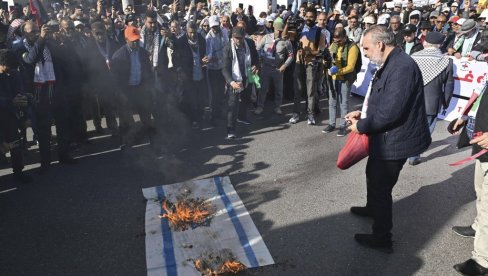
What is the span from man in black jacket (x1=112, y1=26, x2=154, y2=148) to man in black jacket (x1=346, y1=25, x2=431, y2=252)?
427 centimetres

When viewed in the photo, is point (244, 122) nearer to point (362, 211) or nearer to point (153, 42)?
point (153, 42)

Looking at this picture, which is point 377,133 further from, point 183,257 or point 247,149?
point 247,149

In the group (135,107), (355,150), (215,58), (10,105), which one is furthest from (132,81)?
(355,150)

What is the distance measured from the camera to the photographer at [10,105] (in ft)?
17.0

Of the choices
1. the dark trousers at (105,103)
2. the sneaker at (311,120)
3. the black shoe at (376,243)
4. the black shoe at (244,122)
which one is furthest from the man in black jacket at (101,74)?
the black shoe at (376,243)

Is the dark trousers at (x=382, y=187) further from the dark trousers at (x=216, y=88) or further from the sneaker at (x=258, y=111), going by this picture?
the sneaker at (x=258, y=111)

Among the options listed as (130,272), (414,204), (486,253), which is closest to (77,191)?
(130,272)

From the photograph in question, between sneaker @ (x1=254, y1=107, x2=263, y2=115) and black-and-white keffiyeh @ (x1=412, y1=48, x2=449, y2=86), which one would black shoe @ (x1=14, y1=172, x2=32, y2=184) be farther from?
black-and-white keffiyeh @ (x1=412, y1=48, x2=449, y2=86)

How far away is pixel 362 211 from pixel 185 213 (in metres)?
2.07

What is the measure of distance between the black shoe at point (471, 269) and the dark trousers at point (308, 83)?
4778 mm

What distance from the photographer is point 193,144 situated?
23.3 feet

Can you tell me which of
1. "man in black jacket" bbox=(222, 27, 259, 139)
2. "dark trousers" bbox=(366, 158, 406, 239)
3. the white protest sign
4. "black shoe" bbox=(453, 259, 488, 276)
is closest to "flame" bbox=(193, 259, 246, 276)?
"dark trousers" bbox=(366, 158, 406, 239)

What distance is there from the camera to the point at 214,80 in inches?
313

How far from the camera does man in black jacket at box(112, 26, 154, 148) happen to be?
652cm
